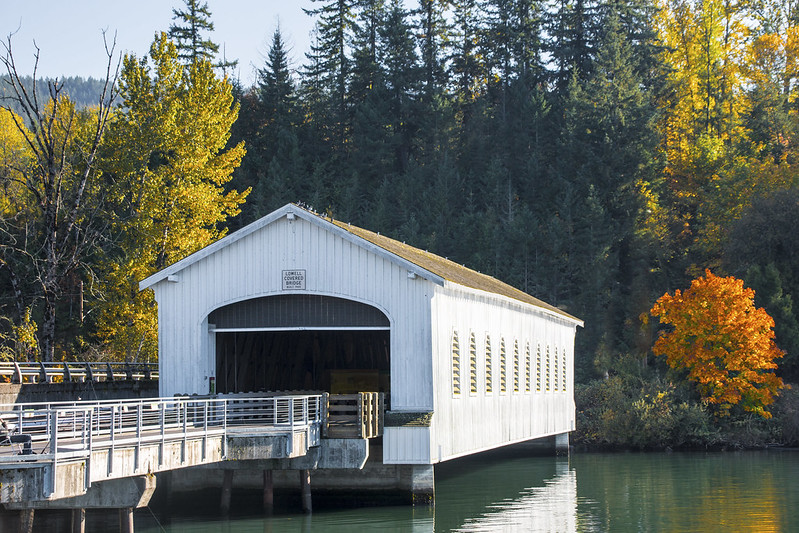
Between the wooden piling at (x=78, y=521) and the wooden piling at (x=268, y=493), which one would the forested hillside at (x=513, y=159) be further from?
the wooden piling at (x=78, y=521)

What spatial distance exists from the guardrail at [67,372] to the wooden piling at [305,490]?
9.32 m

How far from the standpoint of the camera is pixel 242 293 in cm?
2948

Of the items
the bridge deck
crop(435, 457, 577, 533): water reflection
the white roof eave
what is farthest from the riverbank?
the white roof eave

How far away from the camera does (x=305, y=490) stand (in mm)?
27219

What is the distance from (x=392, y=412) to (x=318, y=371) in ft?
35.8

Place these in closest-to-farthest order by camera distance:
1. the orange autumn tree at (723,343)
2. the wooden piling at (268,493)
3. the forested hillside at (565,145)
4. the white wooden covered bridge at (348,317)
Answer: the wooden piling at (268,493), the white wooden covered bridge at (348,317), the orange autumn tree at (723,343), the forested hillside at (565,145)

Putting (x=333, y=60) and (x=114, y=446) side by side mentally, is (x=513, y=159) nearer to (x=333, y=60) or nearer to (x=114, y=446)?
(x=333, y=60)

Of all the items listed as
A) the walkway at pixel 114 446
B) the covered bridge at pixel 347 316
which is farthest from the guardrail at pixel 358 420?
the covered bridge at pixel 347 316

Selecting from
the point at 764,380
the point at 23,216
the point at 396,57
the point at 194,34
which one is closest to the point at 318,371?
the point at 764,380

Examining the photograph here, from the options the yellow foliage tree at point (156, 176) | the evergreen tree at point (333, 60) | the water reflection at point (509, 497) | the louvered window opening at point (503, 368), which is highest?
the evergreen tree at point (333, 60)

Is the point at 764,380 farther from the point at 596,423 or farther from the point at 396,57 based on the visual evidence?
the point at 396,57

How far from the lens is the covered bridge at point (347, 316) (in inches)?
1110

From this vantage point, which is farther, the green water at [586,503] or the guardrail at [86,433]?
the green water at [586,503]

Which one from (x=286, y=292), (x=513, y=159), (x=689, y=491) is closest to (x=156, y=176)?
(x=286, y=292)
